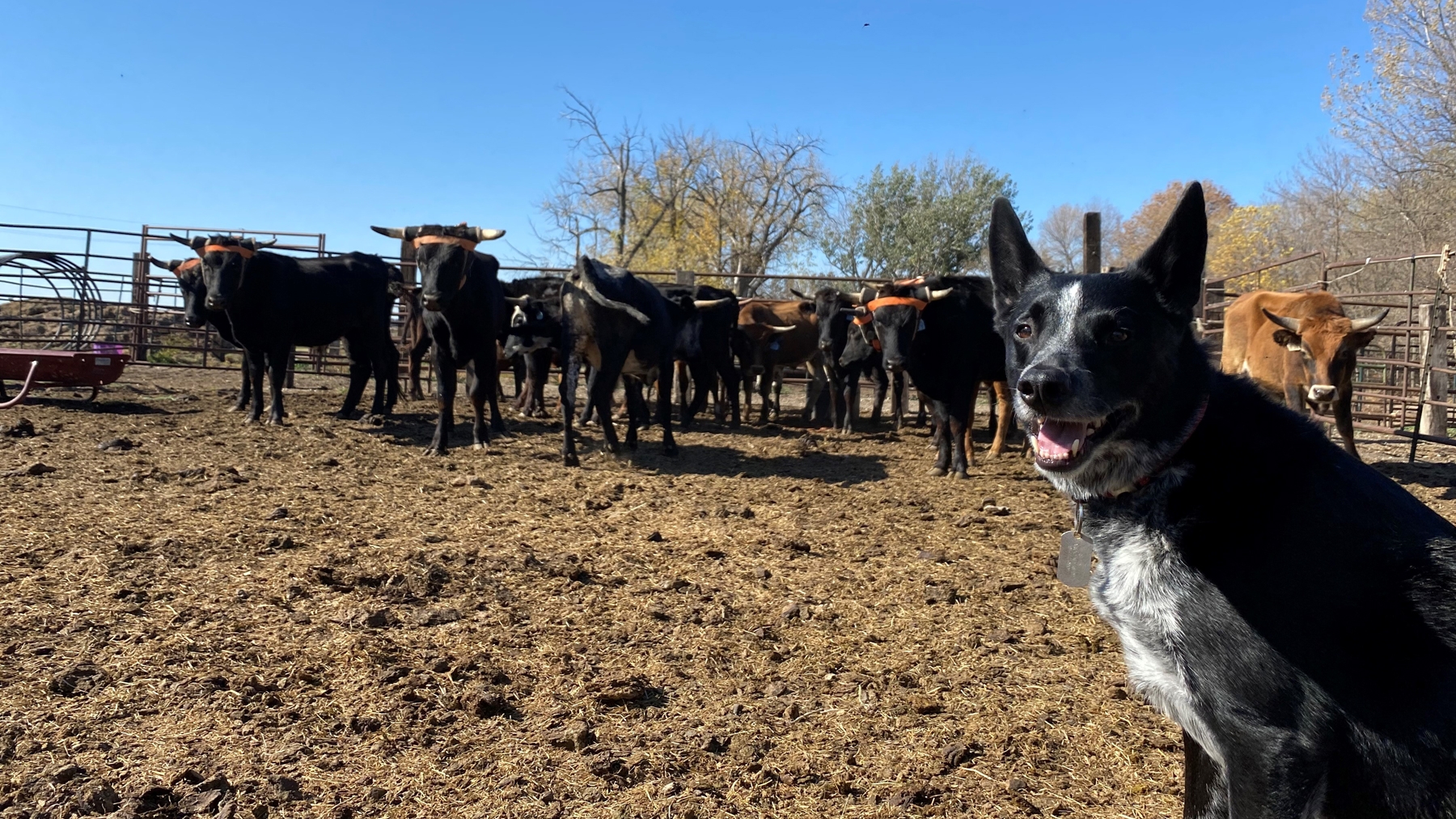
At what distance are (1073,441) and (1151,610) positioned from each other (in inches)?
17.2

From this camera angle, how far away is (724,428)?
12133mm

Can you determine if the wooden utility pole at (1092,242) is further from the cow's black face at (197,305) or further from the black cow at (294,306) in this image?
the cow's black face at (197,305)

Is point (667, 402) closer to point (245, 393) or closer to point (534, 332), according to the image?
point (534, 332)

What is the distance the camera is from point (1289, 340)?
8.37 metres

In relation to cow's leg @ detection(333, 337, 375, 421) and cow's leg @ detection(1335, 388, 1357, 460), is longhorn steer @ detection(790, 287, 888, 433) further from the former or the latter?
cow's leg @ detection(333, 337, 375, 421)

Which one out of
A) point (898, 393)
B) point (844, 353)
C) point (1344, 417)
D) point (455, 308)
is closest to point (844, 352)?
point (844, 353)

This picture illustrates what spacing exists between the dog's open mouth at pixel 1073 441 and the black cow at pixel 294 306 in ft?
32.2

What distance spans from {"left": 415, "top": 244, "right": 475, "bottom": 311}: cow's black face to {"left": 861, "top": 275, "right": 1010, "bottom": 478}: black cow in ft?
14.3

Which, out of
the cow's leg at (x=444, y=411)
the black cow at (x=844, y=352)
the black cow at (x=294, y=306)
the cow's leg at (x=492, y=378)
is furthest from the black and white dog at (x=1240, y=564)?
the black cow at (x=294, y=306)

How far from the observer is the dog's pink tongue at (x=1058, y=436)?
2.12 metres

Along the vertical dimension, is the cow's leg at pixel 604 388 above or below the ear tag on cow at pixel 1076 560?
above

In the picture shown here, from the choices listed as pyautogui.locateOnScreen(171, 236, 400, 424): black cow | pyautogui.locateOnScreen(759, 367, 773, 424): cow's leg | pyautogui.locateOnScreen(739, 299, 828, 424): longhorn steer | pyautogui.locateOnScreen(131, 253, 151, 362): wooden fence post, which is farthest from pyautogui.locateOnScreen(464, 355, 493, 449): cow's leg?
pyautogui.locateOnScreen(131, 253, 151, 362): wooden fence post

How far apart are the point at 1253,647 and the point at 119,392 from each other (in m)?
14.4

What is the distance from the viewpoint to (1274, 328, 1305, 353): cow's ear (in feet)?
27.2
